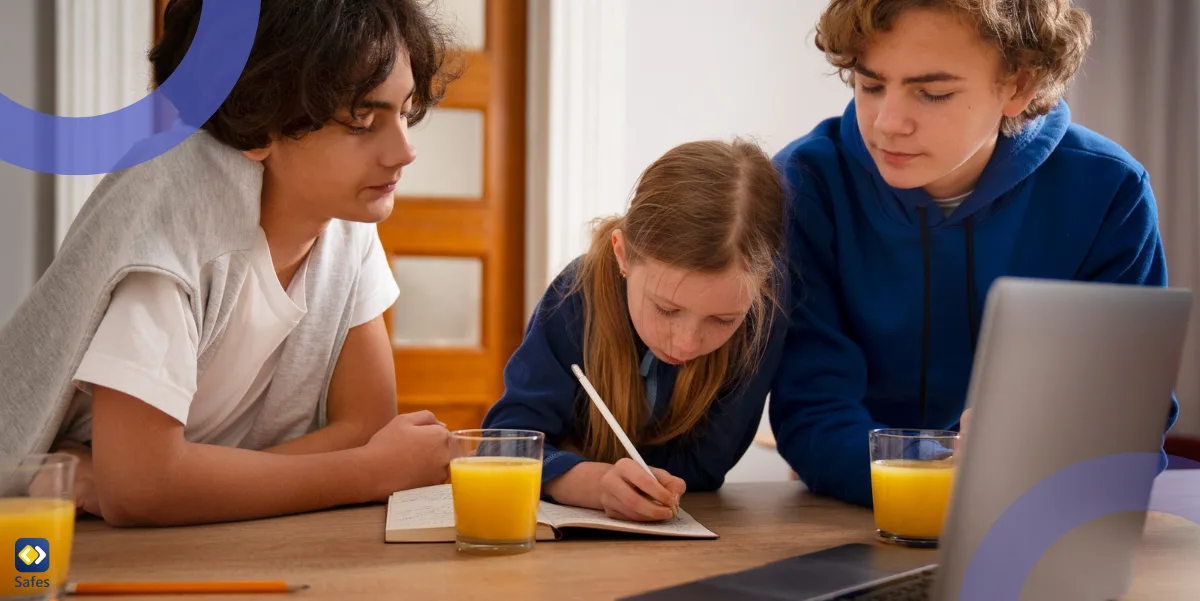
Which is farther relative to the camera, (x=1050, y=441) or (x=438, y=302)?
(x=438, y=302)

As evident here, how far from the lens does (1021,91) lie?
4.58 feet

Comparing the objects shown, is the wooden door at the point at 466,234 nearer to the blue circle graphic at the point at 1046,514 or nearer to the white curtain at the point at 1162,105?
the white curtain at the point at 1162,105

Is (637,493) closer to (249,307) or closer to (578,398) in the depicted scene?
(578,398)

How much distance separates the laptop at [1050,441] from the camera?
2.24ft

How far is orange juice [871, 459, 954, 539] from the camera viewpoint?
1.06 metres

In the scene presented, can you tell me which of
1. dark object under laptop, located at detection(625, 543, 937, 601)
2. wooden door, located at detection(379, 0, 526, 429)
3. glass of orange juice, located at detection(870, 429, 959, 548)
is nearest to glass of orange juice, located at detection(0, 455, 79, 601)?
dark object under laptop, located at detection(625, 543, 937, 601)

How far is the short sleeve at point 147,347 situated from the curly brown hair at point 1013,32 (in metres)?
0.86

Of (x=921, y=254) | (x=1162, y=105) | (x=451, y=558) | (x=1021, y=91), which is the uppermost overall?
(x=1162, y=105)

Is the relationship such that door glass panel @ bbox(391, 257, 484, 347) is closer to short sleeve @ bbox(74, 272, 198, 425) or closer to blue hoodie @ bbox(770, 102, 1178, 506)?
blue hoodie @ bbox(770, 102, 1178, 506)

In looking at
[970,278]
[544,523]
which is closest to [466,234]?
[970,278]

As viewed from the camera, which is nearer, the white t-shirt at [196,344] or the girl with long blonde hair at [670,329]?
the white t-shirt at [196,344]

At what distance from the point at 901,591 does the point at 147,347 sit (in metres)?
0.77

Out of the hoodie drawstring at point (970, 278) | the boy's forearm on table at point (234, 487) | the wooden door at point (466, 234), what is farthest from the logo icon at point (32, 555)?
the wooden door at point (466, 234)

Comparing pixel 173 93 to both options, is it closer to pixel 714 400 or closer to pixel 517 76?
pixel 714 400
